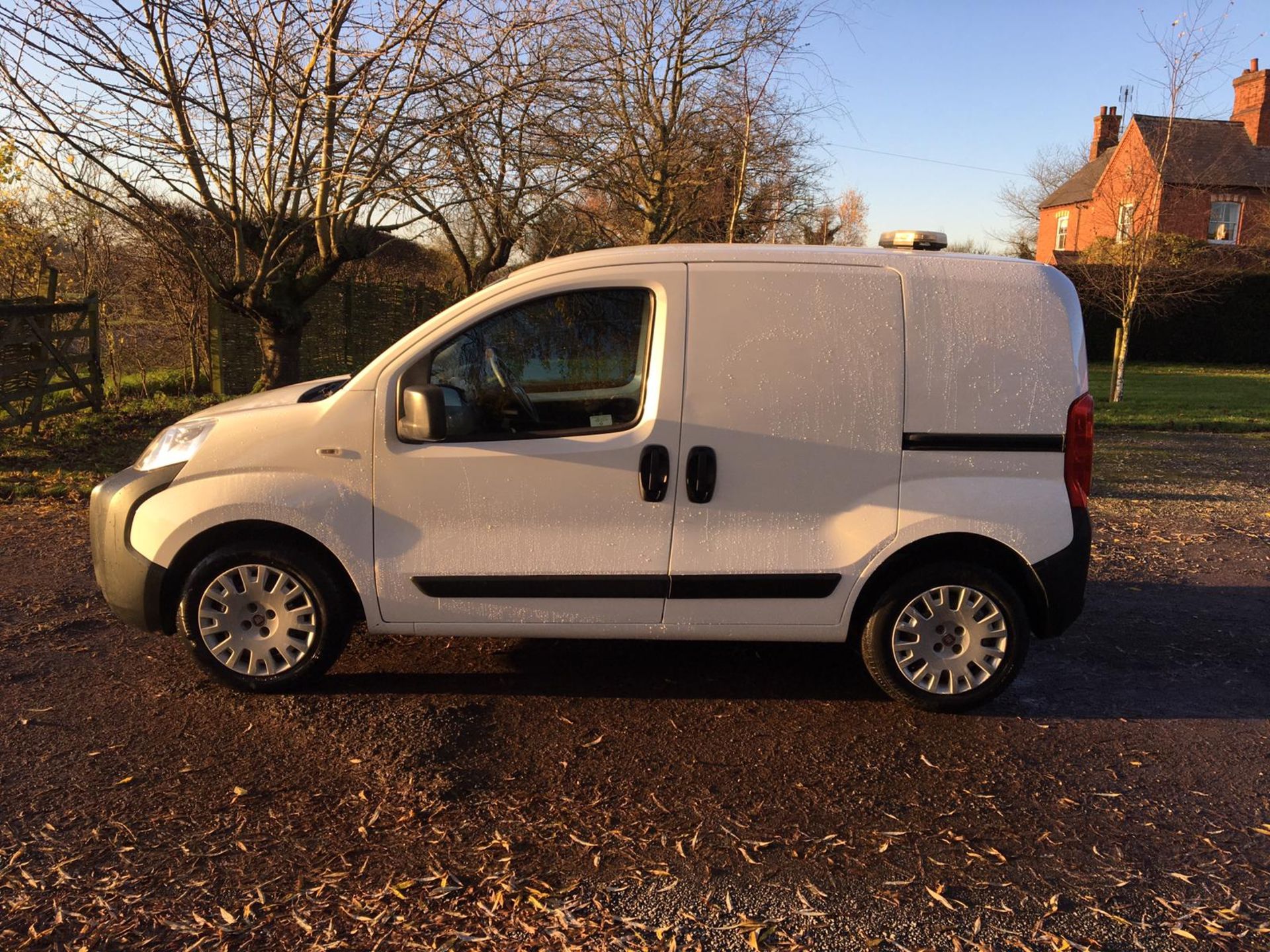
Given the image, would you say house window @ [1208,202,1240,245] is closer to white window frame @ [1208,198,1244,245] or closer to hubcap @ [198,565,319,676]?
white window frame @ [1208,198,1244,245]

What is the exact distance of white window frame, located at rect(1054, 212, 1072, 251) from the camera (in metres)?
39.2

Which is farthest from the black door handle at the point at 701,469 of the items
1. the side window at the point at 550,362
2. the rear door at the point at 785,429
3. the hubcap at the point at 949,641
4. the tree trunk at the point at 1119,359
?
the tree trunk at the point at 1119,359

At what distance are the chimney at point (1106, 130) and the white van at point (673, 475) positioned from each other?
124ft

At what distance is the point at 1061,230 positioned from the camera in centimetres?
3962

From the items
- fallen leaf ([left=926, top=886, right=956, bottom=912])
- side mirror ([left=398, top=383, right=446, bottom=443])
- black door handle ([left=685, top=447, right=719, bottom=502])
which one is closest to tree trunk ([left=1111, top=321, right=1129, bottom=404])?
black door handle ([left=685, top=447, right=719, bottom=502])

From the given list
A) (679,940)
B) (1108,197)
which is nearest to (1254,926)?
(679,940)

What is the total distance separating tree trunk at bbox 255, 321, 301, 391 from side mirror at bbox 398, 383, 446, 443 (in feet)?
23.0

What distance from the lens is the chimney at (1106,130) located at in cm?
3684

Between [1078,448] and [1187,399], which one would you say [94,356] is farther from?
[1187,399]

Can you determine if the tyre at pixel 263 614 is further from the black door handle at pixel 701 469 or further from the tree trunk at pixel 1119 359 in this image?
the tree trunk at pixel 1119 359

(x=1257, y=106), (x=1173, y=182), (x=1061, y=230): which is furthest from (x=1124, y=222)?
(x=1061, y=230)

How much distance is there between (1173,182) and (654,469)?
16717 millimetres

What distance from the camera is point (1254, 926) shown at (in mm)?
2924

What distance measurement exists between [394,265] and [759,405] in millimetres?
19566
